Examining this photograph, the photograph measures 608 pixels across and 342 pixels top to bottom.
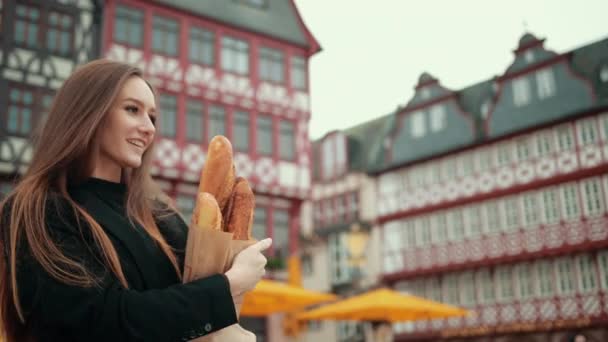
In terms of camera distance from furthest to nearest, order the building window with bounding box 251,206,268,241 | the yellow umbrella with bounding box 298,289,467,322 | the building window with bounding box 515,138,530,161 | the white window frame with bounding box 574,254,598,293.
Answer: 1. the building window with bounding box 515,138,530,161
2. the white window frame with bounding box 574,254,598,293
3. the building window with bounding box 251,206,268,241
4. the yellow umbrella with bounding box 298,289,467,322

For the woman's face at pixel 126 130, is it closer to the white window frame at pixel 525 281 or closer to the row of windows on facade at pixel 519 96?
the white window frame at pixel 525 281

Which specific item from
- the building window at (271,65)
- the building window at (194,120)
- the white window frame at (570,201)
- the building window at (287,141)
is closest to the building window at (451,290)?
the white window frame at (570,201)

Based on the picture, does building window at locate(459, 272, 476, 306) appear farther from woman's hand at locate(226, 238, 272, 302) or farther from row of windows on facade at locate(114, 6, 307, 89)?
woman's hand at locate(226, 238, 272, 302)

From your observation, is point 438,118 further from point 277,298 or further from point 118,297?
point 118,297

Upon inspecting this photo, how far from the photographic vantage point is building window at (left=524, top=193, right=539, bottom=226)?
2262cm

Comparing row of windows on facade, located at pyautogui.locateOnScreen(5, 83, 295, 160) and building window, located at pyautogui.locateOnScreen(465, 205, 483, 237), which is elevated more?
row of windows on facade, located at pyautogui.locateOnScreen(5, 83, 295, 160)

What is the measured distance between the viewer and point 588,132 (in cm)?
2156

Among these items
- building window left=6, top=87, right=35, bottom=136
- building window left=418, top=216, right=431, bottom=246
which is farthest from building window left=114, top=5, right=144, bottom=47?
building window left=418, top=216, right=431, bottom=246

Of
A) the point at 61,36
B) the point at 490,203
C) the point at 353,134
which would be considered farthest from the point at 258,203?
the point at 353,134

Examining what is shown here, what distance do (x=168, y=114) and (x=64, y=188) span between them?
14.7 meters

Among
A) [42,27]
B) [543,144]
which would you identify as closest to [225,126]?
[42,27]

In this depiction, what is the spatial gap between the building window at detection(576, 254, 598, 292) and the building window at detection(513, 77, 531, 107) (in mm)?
5170

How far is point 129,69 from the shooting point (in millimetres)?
1830

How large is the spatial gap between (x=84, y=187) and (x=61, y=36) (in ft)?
45.2
